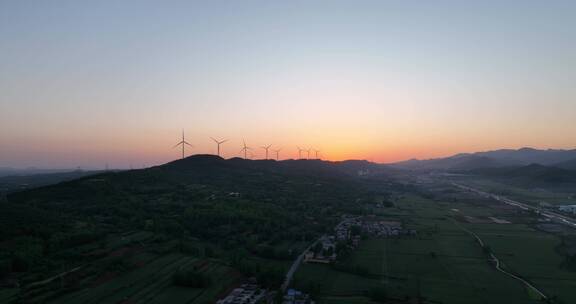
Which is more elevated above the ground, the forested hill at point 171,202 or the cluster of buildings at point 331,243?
the forested hill at point 171,202

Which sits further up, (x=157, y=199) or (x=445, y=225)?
(x=157, y=199)

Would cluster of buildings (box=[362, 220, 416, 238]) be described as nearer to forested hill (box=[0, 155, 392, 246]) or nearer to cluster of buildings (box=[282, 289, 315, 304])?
forested hill (box=[0, 155, 392, 246])

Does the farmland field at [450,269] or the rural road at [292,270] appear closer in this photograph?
the farmland field at [450,269]

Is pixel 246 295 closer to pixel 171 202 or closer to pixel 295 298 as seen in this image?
pixel 295 298

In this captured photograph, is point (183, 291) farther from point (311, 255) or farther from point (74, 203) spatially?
point (74, 203)

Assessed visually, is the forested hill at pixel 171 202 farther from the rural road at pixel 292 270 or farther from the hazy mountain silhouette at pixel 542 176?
the hazy mountain silhouette at pixel 542 176

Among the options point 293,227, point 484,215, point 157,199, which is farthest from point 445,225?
point 157,199

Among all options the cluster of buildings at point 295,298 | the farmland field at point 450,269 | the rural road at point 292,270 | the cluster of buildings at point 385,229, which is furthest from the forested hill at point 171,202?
the cluster of buildings at point 295,298
